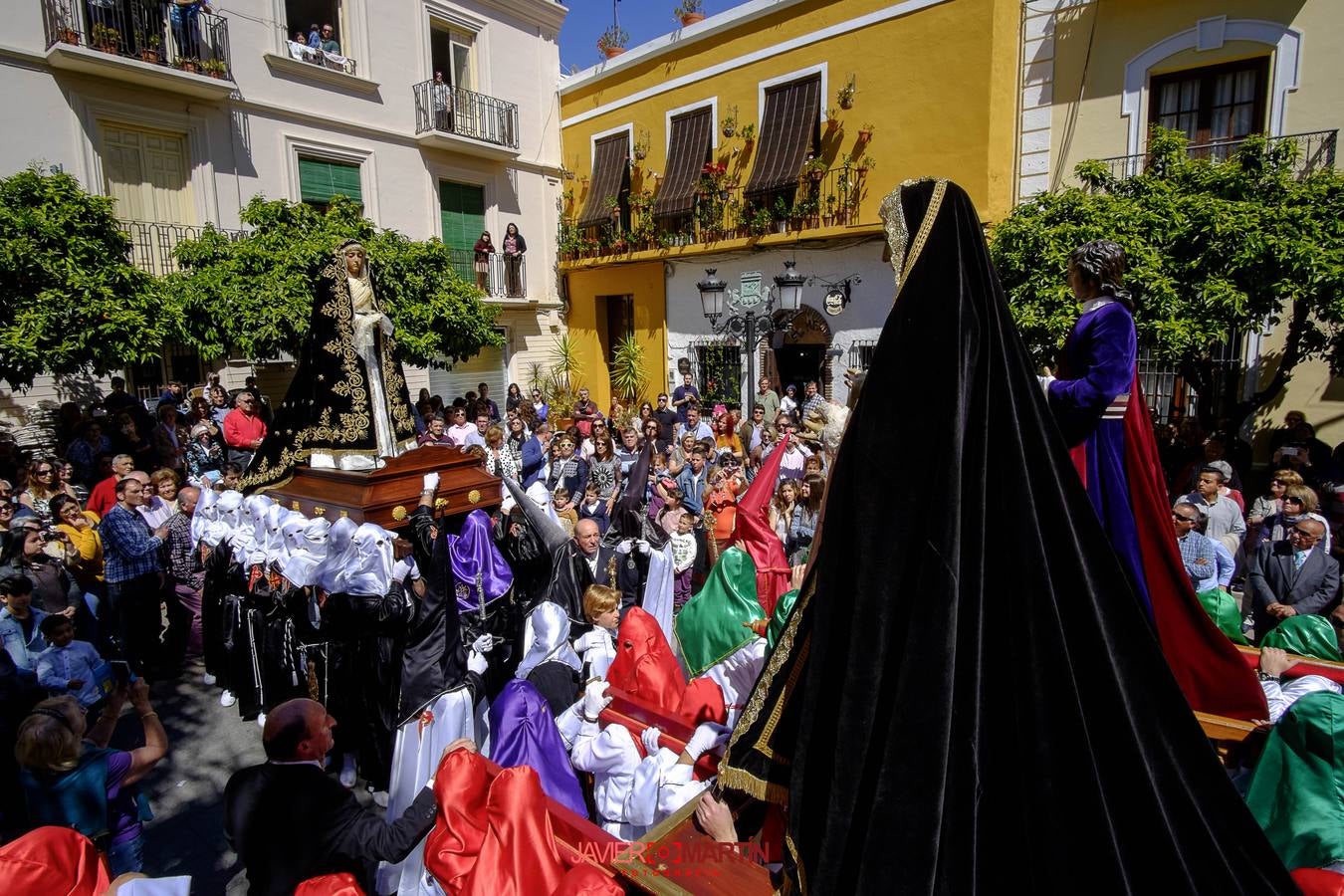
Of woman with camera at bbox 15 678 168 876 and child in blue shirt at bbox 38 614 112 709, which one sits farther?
child in blue shirt at bbox 38 614 112 709

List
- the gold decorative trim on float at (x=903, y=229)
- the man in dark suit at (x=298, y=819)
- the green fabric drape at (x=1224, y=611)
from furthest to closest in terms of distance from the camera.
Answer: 1. the green fabric drape at (x=1224, y=611)
2. the man in dark suit at (x=298, y=819)
3. the gold decorative trim on float at (x=903, y=229)

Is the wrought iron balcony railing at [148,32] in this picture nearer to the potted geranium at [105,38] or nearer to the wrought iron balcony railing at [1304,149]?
the potted geranium at [105,38]

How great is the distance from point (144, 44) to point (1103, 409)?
15.3m

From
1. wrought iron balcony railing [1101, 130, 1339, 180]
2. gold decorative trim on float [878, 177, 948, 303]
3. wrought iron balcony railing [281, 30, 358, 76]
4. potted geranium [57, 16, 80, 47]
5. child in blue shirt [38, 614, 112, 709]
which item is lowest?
child in blue shirt [38, 614, 112, 709]

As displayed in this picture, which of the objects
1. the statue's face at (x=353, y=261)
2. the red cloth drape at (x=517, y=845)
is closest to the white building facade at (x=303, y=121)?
the statue's face at (x=353, y=261)

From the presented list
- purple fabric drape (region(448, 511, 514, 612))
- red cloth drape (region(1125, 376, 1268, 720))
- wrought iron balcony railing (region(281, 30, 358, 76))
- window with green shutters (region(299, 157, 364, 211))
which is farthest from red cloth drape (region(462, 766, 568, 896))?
wrought iron balcony railing (region(281, 30, 358, 76))

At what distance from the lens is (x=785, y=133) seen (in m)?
14.8

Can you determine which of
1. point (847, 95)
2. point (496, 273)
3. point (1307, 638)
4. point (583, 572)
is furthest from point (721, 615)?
point (496, 273)

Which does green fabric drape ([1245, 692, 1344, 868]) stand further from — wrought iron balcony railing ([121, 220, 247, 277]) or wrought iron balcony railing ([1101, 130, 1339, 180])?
wrought iron balcony railing ([121, 220, 247, 277])

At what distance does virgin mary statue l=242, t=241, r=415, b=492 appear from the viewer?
5.88 m

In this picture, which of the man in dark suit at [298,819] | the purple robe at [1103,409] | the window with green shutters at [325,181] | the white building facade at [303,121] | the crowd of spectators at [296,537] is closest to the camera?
the man in dark suit at [298,819]

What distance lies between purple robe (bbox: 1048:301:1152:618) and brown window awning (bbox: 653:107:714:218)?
1443 cm

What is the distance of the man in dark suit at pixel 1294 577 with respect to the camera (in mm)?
4945

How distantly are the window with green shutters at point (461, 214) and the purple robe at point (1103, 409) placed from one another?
16653 mm
